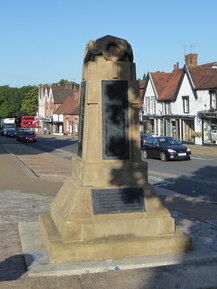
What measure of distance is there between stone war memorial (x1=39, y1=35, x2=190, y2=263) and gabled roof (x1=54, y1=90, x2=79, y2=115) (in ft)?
229

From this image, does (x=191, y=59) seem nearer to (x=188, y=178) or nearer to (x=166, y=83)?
(x=166, y=83)

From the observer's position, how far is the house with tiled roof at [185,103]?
41.4 metres

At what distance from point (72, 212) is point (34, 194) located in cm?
702

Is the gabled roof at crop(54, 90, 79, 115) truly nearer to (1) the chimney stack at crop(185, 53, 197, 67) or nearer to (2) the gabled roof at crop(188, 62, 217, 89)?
(1) the chimney stack at crop(185, 53, 197, 67)

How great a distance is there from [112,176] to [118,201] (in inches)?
17.9

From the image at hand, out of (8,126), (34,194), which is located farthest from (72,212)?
(8,126)

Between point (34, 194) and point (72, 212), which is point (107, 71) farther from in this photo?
point (34, 194)

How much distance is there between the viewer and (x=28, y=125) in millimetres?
106750

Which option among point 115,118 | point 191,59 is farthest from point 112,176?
point 191,59

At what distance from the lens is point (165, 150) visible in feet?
87.8

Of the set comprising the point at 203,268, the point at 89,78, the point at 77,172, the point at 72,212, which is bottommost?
the point at 203,268

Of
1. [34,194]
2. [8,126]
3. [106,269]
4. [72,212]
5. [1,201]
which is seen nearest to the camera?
[106,269]

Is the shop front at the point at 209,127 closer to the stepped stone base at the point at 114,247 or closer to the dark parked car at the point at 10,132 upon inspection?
the stepped stone base at the point at 114,247

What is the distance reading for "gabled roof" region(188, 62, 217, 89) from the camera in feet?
135
